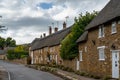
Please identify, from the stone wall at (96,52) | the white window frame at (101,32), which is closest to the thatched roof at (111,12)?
the white window frame at (101,32)

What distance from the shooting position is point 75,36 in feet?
176

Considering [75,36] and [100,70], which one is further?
[75,36]

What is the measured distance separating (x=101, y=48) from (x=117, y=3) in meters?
5.27

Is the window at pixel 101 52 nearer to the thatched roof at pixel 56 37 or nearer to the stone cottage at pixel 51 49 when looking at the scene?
the stone cottage at pixel 51 49

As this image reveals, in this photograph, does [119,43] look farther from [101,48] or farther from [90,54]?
[90,54]

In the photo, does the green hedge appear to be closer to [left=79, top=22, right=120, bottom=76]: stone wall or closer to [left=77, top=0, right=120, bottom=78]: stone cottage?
[left=79, top=22, right=120, bottom=76]: stone wall

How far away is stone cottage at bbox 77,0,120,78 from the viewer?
3403 cm

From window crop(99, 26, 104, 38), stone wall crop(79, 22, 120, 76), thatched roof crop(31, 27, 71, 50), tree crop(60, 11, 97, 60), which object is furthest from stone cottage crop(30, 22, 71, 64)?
window crop(99, 26, 104, 38)

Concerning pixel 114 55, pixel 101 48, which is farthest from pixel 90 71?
pixel 114 55

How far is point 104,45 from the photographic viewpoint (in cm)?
3709

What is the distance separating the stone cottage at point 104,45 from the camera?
34.0 meters

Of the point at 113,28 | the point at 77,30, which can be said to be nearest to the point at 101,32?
the point at 113,28

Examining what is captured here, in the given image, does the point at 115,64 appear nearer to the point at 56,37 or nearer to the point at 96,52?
the point at 96,52

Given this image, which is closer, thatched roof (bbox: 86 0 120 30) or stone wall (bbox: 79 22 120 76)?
thatched roof (bbox: 86 0 120 30)
